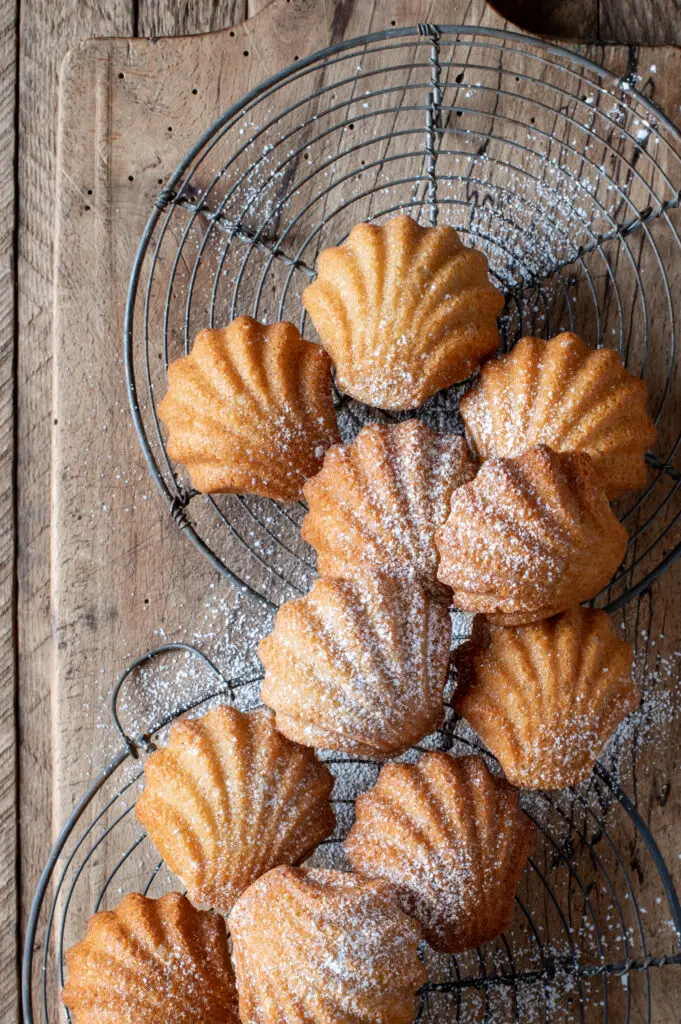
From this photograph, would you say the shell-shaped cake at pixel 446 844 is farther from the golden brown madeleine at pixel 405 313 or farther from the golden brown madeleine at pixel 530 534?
the golden brown madeleine at pixel 405 313

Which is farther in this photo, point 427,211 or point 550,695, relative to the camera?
point 427,211

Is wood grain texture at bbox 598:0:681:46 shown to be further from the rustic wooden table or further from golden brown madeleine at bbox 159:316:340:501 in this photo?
golden brown madeleine at bbox 159:316:340:501

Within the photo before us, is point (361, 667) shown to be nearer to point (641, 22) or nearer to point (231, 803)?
point (231, 803)

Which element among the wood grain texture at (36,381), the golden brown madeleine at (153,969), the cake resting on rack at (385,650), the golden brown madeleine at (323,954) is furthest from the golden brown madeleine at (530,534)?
the wood grain texture at (36,381)

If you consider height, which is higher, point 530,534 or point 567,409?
point 567,409

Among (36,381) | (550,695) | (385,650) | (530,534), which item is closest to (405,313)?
(530,534)

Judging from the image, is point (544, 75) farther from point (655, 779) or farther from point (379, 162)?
point (655, 779)
